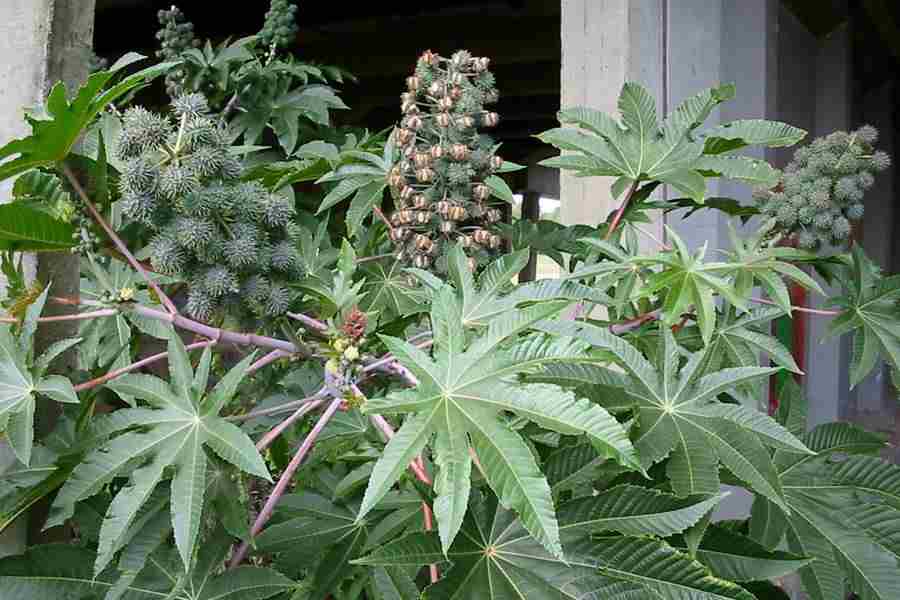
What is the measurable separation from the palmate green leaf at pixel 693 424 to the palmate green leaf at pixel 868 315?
1.83 ft

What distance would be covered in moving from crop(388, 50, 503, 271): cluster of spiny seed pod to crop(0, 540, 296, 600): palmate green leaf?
1.81ft

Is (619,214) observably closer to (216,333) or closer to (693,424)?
(693,424)

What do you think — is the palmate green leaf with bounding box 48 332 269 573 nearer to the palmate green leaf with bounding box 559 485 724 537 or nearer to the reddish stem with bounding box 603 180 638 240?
the palmate green leaf with bounding box 559 485 724 537

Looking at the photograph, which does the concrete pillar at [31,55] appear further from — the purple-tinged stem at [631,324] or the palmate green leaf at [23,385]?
the purple-tinged stem at [631,324]

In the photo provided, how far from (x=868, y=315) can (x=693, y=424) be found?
674 mm

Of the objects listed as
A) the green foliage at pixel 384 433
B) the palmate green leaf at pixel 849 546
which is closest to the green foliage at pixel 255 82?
the green foliage at pixel 384 433

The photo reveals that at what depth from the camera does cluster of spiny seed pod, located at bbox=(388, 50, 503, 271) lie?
1.30m

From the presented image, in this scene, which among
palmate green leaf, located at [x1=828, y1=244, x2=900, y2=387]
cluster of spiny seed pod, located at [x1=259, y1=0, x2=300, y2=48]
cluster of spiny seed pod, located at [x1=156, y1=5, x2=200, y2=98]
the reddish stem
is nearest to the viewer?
the reddish stem

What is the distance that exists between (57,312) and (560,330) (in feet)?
1.99

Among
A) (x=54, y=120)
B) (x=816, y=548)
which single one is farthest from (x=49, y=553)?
(x=816, y=548)

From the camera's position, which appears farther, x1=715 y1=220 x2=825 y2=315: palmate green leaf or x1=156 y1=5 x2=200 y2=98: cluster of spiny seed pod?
x1=156 y1=5 x2=200 y2=98: cluster of spiny seed pod

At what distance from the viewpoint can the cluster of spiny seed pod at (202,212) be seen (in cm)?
92

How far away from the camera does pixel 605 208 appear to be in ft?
7.40

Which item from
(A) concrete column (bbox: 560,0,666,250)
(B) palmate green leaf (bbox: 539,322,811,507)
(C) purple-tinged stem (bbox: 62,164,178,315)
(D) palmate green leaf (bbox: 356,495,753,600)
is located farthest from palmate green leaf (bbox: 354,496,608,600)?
(A) concrete column (bbox: 560,0,666,250)
